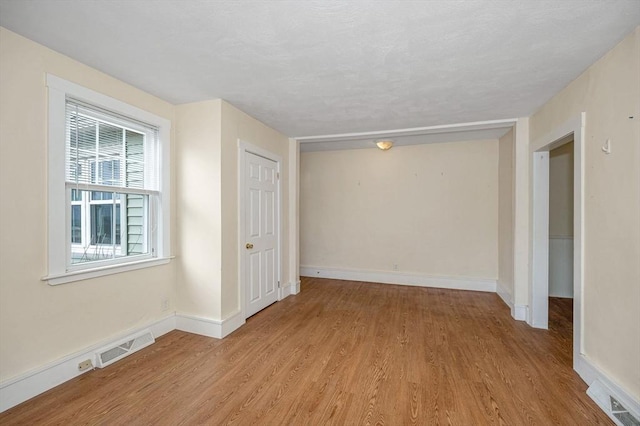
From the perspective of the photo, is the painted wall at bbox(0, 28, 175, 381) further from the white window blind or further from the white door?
the white door

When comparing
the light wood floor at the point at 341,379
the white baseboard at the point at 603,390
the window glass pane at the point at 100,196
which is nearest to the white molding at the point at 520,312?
the light wood floor at the point at 341,379

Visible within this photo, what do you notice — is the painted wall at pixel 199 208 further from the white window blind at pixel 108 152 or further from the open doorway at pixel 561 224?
the open doorway at pixel 561 224

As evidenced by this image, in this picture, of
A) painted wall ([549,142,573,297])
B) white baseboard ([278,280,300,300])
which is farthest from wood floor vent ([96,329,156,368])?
painted wall ([549,142,573,297])

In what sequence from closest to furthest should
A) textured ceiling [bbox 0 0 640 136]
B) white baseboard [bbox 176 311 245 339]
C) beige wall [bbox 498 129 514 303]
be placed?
textured ceiling [bbox 0 0 640 136], white baseboard [bbox 176 311 245 339], beige wall [bbox 498 129 514 303]

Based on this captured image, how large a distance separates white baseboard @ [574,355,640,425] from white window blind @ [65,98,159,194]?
164 inches

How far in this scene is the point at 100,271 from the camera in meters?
2.39

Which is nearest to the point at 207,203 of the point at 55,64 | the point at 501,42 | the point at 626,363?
the point at 55,64

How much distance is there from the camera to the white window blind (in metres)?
2.27

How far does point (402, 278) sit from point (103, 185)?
458cm

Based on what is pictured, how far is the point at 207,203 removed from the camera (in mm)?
2967

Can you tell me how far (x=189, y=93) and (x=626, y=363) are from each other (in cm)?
412

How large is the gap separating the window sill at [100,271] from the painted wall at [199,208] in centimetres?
29

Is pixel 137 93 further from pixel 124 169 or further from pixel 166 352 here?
pixel 166 352

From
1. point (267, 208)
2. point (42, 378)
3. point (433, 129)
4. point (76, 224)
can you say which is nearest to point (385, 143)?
point (433, 129)
